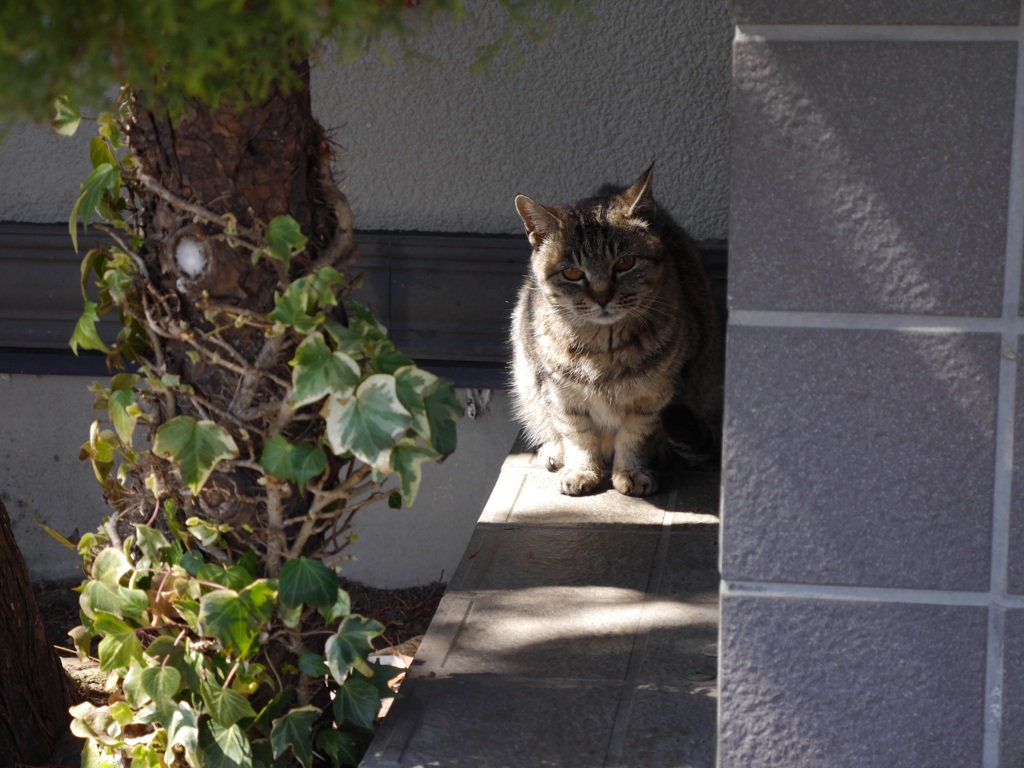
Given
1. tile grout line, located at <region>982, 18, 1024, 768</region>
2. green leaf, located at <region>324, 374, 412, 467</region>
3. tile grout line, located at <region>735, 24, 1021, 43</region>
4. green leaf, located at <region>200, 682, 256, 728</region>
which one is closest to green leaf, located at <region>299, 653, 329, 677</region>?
green leaf, located at <region>200, 682, 256, 728</region>

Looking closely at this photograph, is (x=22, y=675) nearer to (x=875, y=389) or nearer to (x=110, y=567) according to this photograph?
(x=110, y=567)

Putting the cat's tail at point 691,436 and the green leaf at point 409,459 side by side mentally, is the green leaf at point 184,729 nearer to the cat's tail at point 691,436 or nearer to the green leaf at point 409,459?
the green leaf at point 409,459

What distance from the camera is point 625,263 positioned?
3.51 metres

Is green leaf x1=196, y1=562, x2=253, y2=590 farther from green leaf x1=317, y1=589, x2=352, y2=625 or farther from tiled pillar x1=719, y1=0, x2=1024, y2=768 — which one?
tiled pillar x1=719, y1=0, x2=1024, y2=768

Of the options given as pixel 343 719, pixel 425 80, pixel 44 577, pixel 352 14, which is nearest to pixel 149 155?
pixel 352 14

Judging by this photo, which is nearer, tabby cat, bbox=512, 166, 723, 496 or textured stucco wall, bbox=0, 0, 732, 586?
tabby cat, bbox=512, 166, 723, 496

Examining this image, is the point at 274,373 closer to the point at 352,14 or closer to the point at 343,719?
the point at 343,719

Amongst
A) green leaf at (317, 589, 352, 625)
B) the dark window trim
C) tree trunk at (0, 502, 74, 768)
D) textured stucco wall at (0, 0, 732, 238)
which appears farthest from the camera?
the dark window trim

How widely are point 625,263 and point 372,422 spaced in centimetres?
175

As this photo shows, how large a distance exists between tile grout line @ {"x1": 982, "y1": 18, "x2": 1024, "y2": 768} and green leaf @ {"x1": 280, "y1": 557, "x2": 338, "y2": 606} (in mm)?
1141

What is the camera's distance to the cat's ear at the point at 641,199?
3.44 meters

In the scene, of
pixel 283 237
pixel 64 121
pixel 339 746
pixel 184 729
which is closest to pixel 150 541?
pixel 184 729

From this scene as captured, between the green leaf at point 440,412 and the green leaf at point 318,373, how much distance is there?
16 centimetres

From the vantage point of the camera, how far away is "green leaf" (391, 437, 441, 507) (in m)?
1.94
